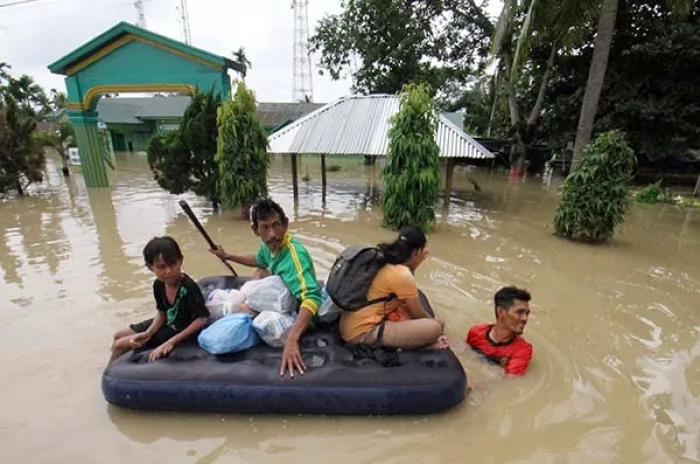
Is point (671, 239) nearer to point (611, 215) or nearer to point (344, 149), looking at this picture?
point (611, 215)

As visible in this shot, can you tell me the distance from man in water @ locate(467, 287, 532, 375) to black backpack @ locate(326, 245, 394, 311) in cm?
107

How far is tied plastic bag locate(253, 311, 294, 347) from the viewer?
9.87 ft

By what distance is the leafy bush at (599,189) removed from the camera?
6.94 metres

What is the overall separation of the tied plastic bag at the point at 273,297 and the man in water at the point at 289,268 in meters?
A: 0.07

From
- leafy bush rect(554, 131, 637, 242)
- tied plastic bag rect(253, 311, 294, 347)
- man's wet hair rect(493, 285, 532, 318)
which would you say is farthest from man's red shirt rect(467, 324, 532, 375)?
leafy bush rect(554, 131, 637, 242)

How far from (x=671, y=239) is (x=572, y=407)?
7.41 meters

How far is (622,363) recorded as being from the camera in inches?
145

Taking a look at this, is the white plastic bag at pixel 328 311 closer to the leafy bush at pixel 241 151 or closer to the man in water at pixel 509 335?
the man in water at pixel 509 335

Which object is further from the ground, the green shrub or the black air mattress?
the green shrub

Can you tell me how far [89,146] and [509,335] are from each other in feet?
46.8

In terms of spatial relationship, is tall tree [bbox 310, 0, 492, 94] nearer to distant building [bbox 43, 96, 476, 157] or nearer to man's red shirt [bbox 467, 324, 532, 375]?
distant building [bbox 43, 96, 476, 157]

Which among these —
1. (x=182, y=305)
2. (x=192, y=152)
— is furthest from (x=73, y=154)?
(x=182, y=305)

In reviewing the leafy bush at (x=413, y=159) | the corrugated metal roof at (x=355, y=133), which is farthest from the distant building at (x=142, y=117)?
the leafy bush at (x=413, y=159)

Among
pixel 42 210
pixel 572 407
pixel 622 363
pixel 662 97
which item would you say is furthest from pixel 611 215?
pixel 42 210
